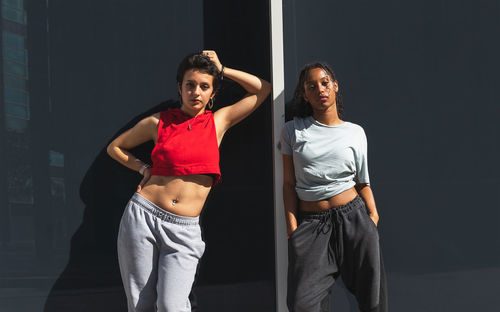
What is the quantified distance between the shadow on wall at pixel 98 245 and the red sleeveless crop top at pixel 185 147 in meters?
0.32

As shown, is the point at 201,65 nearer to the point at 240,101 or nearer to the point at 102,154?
the point at 240,101

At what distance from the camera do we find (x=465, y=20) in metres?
2.76

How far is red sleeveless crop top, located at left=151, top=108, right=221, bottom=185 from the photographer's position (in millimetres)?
2107

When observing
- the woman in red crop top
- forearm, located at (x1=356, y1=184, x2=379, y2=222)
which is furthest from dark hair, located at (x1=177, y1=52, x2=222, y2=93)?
forearm, located at (x1=356, y1=184, x2=379, y2=222)

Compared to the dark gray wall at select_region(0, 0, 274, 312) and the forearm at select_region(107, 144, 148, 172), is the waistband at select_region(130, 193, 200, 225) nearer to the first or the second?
the forearm at select_region(107, 144, 148, 172)

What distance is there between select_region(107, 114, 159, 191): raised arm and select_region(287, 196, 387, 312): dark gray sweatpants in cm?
93

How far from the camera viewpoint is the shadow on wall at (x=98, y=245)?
2.43 metres

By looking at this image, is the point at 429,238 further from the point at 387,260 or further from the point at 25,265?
the point at 25,265

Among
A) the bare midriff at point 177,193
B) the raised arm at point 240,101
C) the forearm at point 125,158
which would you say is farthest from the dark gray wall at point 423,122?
the forearm at point 125,158

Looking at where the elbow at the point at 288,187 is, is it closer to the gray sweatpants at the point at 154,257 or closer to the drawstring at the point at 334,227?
the drawstring at the point at 334,227

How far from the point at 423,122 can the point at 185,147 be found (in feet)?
5.08

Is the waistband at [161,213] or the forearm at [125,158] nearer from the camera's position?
the waistband at [161,213]

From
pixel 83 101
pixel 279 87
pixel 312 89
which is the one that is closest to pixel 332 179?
pixel 312 89

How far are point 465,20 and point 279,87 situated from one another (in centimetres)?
139
